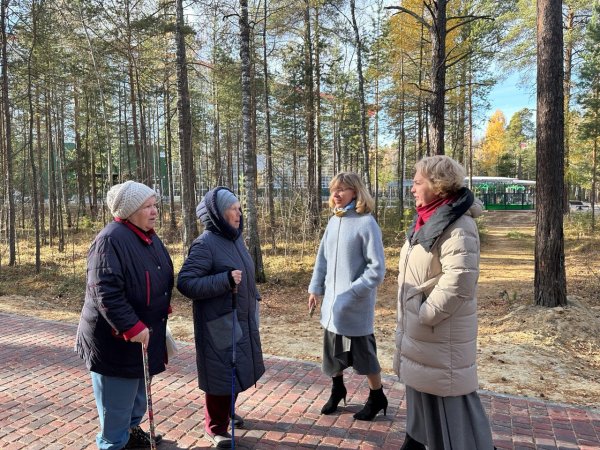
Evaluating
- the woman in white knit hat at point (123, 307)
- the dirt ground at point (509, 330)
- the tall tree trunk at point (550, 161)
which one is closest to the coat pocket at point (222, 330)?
the woman in white knit hat at point (123, 307)

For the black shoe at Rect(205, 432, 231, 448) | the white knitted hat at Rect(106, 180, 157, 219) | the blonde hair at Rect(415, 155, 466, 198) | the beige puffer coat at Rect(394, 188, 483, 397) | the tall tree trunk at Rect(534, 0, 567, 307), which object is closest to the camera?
the beige puffer coat at Rect(394, 188, 483, 397)

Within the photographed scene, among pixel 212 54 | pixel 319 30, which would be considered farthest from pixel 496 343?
pixel 212 54

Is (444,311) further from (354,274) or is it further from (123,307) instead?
(123,307)

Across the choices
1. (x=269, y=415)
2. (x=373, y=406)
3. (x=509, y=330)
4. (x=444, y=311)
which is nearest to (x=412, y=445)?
(x=373, y=406)

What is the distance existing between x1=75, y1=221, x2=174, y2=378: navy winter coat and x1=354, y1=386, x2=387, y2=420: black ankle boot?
1.65 meters

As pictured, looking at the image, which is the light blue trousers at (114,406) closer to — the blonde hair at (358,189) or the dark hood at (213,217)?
the dark hood at (213,217)

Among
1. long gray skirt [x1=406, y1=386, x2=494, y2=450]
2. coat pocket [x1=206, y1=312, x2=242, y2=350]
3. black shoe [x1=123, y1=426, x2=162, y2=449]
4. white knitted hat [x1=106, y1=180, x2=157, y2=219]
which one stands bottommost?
black shoe [x1=123, y1=426, x2=162, y2=449]

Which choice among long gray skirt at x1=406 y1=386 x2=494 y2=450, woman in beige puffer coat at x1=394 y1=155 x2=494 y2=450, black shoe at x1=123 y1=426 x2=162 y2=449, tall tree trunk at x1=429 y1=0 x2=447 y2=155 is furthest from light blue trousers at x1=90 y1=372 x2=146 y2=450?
tall tree trunk at x1=429 y1=0 x2=447 y2=155

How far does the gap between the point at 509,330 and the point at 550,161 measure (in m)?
2.85

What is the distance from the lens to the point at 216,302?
285 cm

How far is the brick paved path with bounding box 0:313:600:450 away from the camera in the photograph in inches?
126

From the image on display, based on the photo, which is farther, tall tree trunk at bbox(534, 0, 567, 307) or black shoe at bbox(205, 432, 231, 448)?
tall tree trunk at bbox(534, 0, 567, 307)

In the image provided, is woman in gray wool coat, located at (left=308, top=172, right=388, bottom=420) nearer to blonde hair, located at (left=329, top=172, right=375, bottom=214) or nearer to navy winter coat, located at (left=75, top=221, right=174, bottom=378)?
blonde hair, located at (left=329, top=172, right=375, bottom=214)

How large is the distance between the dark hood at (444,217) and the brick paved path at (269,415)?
1.65 metres
